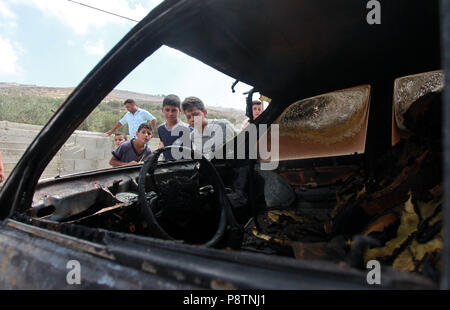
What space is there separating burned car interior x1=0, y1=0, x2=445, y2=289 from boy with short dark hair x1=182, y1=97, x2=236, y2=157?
155cm

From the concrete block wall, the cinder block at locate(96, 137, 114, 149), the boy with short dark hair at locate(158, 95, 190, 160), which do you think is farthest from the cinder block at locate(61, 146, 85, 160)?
the boy with short dark hair at locate(158, 95, 190, 160)

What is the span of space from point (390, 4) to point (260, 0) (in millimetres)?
627

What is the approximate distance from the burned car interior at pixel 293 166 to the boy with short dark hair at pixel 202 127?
1547 mm

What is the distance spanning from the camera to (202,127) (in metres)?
4.01

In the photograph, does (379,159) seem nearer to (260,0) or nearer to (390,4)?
(390,4)

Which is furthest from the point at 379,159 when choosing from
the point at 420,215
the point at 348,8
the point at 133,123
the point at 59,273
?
the point at 133,123

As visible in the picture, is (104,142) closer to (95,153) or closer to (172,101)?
(95,153)

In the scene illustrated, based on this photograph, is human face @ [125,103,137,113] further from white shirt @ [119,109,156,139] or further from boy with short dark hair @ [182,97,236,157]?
boy with short dark hair @ [182,97,236,157]

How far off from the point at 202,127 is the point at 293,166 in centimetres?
225

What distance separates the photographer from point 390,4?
3.83ft

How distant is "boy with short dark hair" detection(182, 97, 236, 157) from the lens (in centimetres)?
388

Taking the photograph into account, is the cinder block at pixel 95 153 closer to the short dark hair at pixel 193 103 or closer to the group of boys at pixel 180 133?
the group of boys at pixel 180 133

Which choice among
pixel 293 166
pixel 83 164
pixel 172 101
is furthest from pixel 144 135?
pixel 83 164

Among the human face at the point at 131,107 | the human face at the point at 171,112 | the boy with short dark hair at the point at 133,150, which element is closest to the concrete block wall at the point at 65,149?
the human face at the point at 131,107
